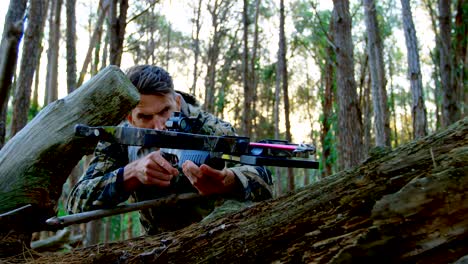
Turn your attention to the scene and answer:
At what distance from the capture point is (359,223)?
119 centimetres

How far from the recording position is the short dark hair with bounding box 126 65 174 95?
2.32m

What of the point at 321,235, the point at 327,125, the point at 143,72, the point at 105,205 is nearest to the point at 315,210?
the point at 321,235

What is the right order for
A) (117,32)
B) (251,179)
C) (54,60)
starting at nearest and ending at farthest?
1. (251,179)
2. (117,32)
3. (54,60)

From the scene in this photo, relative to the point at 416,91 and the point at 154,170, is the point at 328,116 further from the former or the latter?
the point at 154,170

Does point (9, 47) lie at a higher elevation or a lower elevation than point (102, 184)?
higher

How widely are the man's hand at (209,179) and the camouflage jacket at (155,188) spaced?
0.19 feet

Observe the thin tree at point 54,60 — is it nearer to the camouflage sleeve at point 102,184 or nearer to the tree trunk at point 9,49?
the tree trunk at point 9,49

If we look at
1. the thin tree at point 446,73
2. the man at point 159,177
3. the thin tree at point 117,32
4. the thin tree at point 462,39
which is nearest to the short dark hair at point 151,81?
the man at point 159,177

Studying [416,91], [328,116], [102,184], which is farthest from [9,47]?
[328,116]

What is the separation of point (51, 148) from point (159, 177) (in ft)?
1.50

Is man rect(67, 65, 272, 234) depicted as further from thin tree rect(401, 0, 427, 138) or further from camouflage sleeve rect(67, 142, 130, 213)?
thin tree rect(401, 0, 427, 138)

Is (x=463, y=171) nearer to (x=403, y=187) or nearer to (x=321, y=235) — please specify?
(x=403, y=187)

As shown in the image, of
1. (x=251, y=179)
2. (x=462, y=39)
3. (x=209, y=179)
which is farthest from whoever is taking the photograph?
(x=462, y=39)

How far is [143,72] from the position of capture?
2377mm
